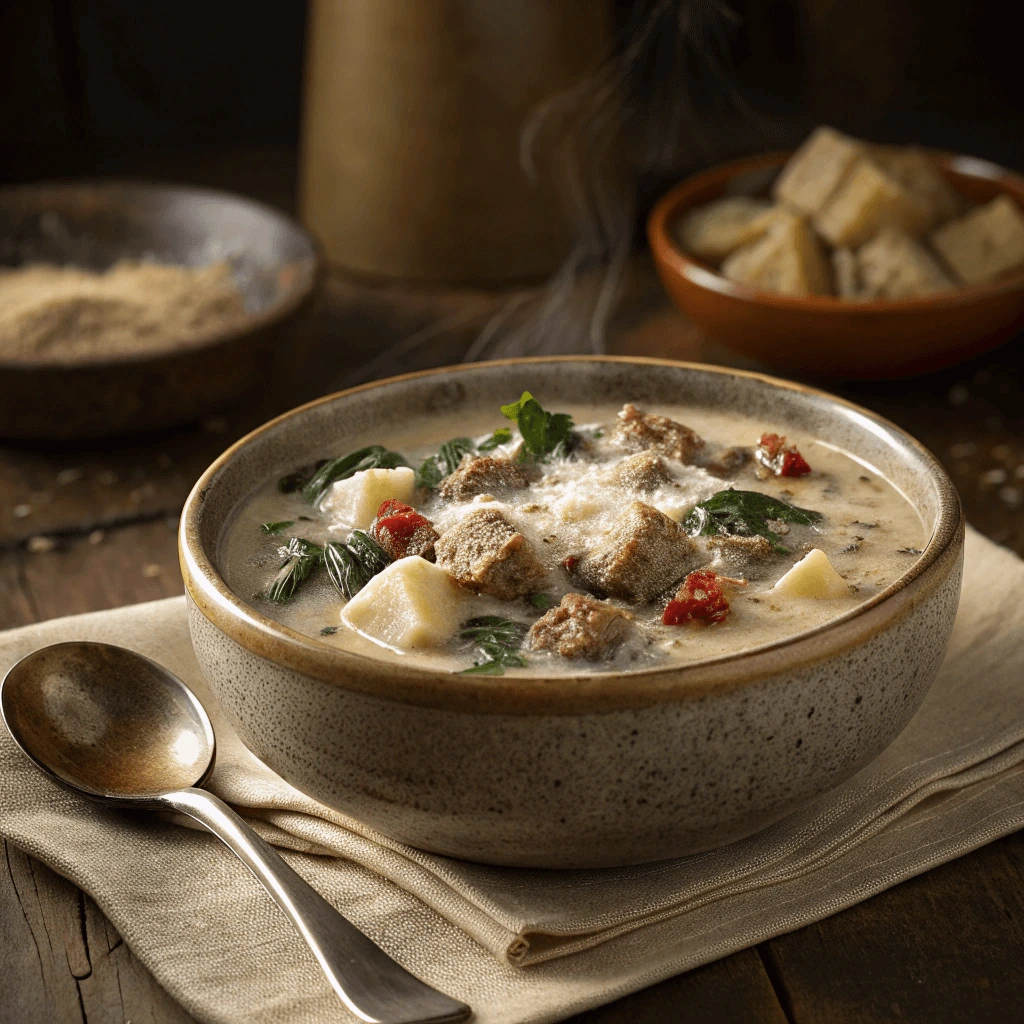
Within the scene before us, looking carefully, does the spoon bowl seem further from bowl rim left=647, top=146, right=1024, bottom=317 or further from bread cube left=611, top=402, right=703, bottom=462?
bowl rim left=647, top=146, right=1024, bottom=317

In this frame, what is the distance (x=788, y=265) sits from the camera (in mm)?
4176

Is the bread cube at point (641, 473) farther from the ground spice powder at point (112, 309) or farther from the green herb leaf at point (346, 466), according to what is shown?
the ground spice powder at point (112, 309)

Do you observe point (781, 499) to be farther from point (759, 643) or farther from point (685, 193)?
point (685, 193)

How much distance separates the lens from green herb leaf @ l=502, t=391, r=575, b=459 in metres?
2.70

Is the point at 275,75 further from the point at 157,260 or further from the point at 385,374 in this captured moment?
the point at 385,374

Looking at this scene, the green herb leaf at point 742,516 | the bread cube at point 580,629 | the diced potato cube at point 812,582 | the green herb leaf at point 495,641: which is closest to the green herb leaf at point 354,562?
the green herb leaf at point 495,641

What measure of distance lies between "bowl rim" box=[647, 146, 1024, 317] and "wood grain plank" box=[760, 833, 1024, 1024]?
6.95 ft

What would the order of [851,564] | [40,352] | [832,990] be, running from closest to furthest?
[832,990]
[851,564]
[40,352]

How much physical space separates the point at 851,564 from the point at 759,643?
1.17 ft

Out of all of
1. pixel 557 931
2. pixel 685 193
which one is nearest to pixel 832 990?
pixel 557 931

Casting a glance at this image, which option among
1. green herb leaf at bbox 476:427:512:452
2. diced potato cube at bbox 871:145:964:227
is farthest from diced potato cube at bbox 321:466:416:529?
diced potato cube at bbox 871:145:964:227

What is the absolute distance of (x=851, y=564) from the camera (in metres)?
2.33

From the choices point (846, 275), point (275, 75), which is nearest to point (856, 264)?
point (846, 275)

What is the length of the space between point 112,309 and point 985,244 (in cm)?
277
